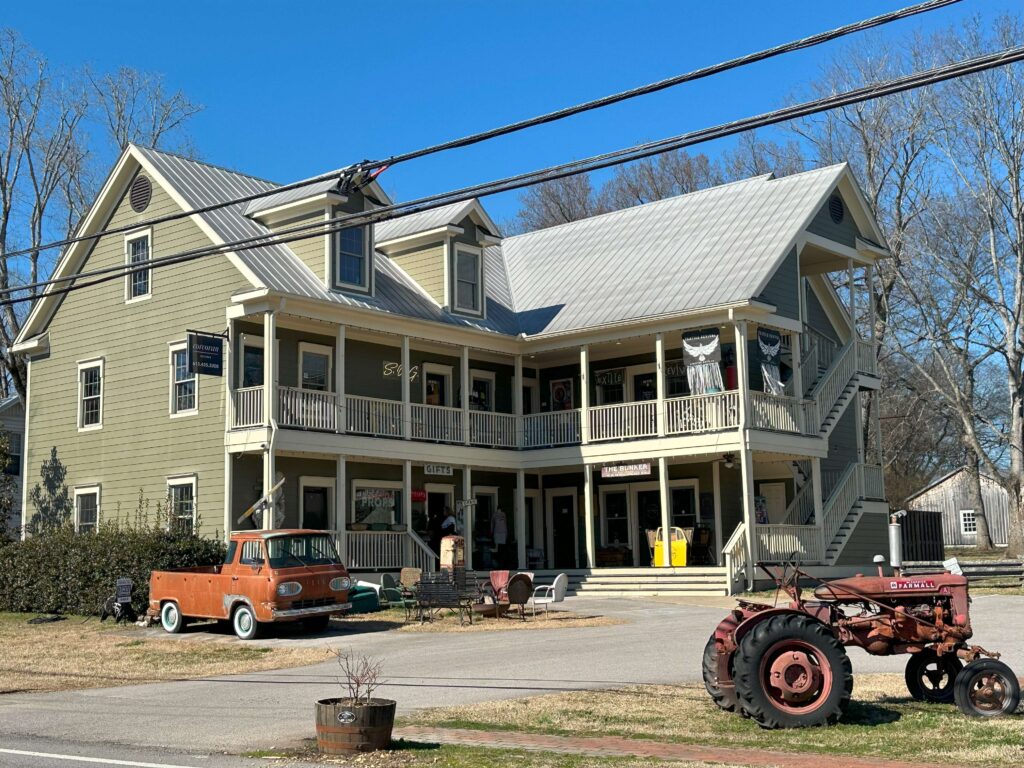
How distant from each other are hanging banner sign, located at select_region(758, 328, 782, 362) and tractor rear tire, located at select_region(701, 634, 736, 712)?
17.7 m

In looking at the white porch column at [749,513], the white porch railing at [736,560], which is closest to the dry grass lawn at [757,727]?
the white porch railing at [736,560]

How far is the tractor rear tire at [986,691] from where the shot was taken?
36.2 ft

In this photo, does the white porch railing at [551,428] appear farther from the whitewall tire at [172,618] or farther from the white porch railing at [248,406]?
the whitewall tire at [172,618]

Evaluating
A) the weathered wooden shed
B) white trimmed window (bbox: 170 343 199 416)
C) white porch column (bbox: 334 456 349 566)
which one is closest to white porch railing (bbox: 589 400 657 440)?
white porch column (bbox: 334 456 349 566)

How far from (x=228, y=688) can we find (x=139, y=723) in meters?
2.84

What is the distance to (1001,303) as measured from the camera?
3894 cm

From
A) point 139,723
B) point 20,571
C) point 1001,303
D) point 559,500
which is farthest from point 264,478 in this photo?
point 1001,303

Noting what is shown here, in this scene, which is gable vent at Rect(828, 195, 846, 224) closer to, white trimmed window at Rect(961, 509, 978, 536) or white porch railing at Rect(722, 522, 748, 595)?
white porch railing at Rect(722, 522, 748, 595)

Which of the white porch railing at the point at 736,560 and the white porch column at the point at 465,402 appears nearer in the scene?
the white porch railing at the point at 736,560

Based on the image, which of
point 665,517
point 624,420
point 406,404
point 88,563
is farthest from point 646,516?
point 88,563

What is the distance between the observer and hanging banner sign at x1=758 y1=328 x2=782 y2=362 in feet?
94.7

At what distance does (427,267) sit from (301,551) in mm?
12342

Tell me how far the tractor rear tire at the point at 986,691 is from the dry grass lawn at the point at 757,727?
5.0 inches

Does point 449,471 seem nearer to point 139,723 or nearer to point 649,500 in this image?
point 649,500
